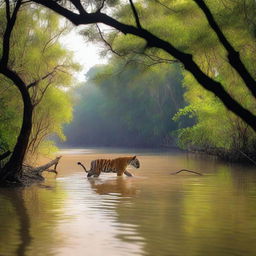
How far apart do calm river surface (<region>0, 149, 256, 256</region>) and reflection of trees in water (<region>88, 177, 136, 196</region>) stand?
0.09 feet

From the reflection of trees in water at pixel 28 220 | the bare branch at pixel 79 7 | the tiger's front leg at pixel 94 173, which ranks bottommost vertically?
the reflection of trees in water at pixel 28 220

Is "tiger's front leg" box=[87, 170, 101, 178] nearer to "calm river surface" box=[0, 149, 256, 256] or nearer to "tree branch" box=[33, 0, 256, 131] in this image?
"calm river surface" box=[0, 149, 256, 256]

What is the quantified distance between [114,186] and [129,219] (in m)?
6.18

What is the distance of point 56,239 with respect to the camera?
7641 millimetres

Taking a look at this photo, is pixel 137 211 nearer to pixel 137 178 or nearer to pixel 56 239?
pixel 56 239

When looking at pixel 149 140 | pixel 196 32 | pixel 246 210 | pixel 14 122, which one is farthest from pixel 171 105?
A: pixel 246 210

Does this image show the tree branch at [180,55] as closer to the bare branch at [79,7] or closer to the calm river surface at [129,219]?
the bare branch at [79,7]

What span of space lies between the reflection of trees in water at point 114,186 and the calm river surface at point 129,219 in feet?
0.09

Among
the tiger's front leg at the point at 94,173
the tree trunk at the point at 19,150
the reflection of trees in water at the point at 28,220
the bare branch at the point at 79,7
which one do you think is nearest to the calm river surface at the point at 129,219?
the reflection of trees in water at the point at 28,220

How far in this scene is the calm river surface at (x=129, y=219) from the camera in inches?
280

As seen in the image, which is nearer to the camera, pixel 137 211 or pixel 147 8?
pixel 137 211

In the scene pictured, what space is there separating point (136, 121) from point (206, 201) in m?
52.9

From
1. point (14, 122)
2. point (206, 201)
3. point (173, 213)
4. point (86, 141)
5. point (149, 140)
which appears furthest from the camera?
point (86, 141)

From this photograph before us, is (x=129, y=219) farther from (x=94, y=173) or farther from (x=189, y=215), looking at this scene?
(x=94, y=173)
